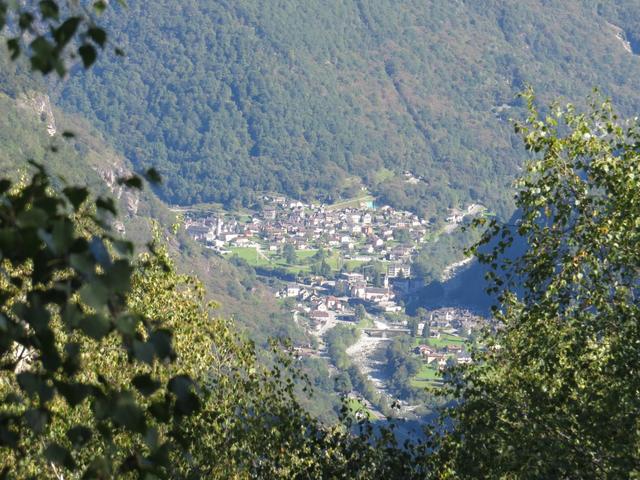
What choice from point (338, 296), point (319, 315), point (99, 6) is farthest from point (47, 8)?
point (338, 296)

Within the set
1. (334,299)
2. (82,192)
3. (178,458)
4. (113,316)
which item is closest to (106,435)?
(113,316)

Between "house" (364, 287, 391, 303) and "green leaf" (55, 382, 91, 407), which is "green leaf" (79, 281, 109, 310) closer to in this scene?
"green leaf" (55, 382, 91, 407)

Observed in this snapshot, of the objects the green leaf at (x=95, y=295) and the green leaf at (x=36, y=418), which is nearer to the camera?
the green leaf at (x=95, y=295)

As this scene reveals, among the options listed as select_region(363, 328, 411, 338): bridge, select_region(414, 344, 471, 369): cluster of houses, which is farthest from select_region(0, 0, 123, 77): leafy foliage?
select_region(363, 328, 411, 338): bridge

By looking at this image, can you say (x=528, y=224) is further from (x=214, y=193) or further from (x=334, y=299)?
(x=214, y=193)

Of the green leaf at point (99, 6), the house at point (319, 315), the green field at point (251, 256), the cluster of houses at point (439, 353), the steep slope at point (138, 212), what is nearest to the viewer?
the green leaf at point (99, 6)

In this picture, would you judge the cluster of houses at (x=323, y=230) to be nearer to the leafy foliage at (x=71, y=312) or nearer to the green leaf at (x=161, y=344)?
the leafy foliage at (x=71, y=312)

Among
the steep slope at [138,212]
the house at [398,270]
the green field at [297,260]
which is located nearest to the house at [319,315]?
the steep slope at [138,212]
